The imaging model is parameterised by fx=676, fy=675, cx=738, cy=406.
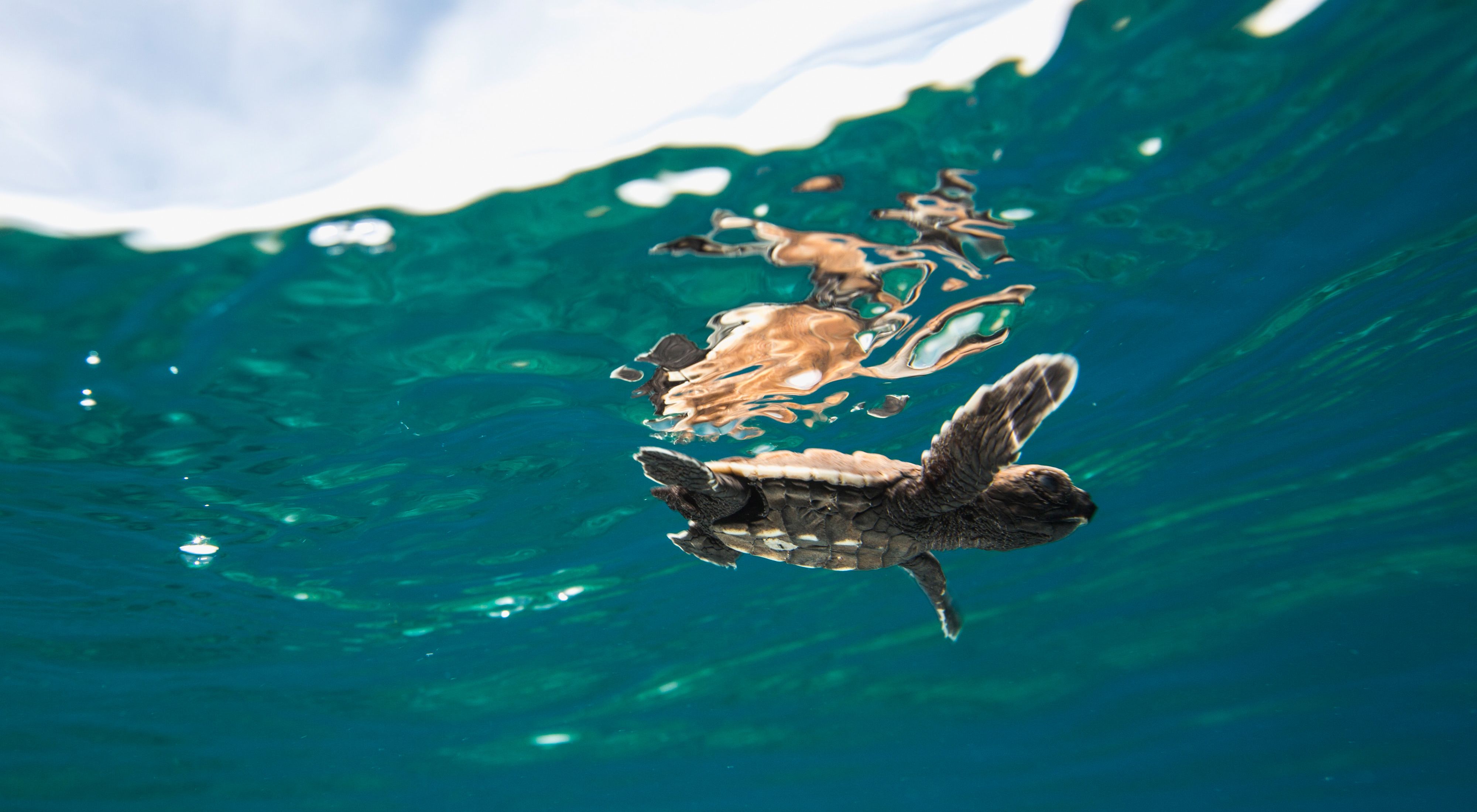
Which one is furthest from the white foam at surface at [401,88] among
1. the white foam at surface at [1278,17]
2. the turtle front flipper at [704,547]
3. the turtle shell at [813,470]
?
the turtle front flipper at [704,547]

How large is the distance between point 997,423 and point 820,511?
220 centimetres

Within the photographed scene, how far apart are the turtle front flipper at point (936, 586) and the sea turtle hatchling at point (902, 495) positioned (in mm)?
36

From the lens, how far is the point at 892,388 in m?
9.54

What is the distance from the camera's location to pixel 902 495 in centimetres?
637

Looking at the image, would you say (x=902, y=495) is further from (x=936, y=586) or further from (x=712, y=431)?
(x=712, y=431)

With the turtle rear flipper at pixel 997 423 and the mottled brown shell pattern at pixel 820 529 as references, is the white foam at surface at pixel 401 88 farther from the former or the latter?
the mottled brown shell pattern at pixel 820 529

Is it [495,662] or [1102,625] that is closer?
[495,662]

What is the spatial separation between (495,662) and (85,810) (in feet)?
94.1

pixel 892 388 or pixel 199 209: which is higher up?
pixel 199 209

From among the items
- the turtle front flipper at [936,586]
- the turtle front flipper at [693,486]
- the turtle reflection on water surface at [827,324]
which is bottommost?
the turtle front flipper at [936,586]

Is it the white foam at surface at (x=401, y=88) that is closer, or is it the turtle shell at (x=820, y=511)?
the white foam at surface at (x=401, y=88)

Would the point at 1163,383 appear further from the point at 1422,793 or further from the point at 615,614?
the point at 1422,793

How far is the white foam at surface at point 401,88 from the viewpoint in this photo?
467 centimetres

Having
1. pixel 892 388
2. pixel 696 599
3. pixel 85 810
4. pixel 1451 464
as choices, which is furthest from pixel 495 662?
pixel 85 810
